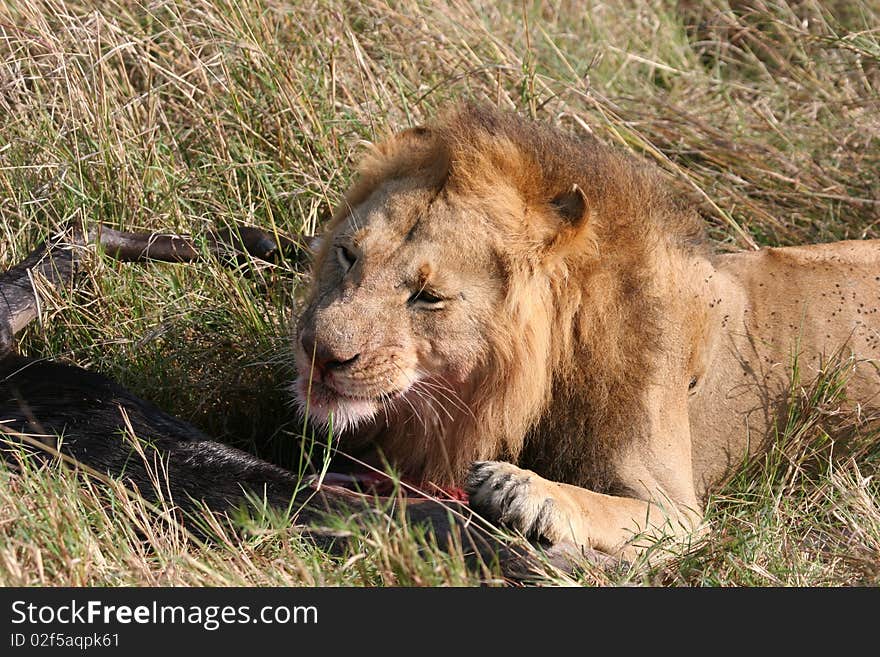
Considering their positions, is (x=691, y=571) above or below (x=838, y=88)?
below

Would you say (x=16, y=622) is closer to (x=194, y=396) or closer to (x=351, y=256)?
(x=351, y=256)

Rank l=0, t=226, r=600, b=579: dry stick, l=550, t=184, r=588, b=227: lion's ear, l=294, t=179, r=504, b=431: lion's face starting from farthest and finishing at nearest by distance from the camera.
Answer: l=550, t=184, r=588, b=227: lion's ear
l=294, t=179, r=504, b=431: lion's face
l=0, t=226, r=600, b=579: dry stick

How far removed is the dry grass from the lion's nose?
0.34 m

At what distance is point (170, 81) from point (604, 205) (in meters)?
2.19

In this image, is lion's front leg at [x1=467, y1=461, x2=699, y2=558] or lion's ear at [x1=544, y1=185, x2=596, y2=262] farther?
lion's ear at [x1=544, y1=185, x2=596, y2=262]

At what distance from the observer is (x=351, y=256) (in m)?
3.19

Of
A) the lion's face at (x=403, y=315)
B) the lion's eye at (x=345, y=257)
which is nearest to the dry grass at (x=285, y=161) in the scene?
the lion's face at (x=403, y=315)

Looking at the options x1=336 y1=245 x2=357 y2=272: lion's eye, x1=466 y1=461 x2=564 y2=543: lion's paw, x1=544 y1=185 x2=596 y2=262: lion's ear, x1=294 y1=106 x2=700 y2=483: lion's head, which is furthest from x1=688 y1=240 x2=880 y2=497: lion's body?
x1=336 y1=245 x2=357 y2=272: lion's eye

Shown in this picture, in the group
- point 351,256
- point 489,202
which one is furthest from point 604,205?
point 351,256

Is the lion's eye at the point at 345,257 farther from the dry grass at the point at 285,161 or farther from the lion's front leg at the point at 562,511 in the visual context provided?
the lion's front leg at the point at 562,511

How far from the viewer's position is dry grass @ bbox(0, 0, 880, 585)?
10.3 ft

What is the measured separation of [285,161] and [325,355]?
6.20 ft

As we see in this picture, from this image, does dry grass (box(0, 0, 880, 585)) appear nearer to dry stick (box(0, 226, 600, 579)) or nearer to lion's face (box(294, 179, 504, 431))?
dry stick (box(0, 226, 600, 579))

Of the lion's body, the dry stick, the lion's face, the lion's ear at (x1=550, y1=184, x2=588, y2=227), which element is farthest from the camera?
the lion's body
